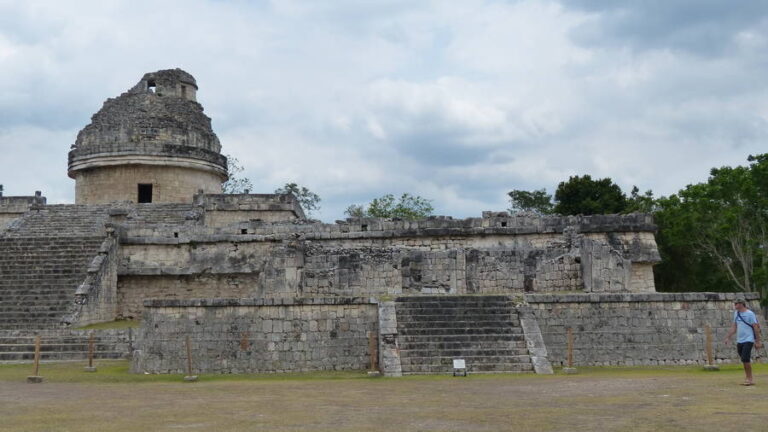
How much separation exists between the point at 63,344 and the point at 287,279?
495 cm

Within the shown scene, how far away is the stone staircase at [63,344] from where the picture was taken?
55.0 feet

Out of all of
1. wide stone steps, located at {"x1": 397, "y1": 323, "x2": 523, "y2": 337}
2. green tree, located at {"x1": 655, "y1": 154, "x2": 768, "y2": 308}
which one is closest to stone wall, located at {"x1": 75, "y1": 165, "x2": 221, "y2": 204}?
wide stone steps, located at {"x1": 397, "y1": 323, "x2": 523, "y2": 337}

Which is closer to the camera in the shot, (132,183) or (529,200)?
(132,183)

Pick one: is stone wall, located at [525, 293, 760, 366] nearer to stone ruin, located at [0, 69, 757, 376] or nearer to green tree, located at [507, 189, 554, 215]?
stone ruin, located at [0, 69, 757, 376]

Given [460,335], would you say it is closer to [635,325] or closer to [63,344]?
[635,325]

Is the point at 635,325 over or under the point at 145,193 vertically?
under

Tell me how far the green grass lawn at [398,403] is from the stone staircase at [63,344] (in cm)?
320

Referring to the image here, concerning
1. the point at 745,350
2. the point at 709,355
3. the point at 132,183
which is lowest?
the point at 709,355

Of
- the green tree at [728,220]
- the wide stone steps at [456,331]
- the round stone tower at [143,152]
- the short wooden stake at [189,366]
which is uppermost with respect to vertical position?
the round stone tower at [143,152]

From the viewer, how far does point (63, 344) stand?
1708 cm

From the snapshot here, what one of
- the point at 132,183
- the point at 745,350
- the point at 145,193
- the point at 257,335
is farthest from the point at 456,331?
the point at 145,193

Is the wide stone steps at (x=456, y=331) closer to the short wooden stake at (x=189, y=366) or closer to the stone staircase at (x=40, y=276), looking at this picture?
A: the short wooden stake at (x=189, y=366)

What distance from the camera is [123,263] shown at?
21.7 meters

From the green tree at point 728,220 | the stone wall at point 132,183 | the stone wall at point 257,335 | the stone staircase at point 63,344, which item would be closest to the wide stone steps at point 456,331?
the stone wall at point 257,335
